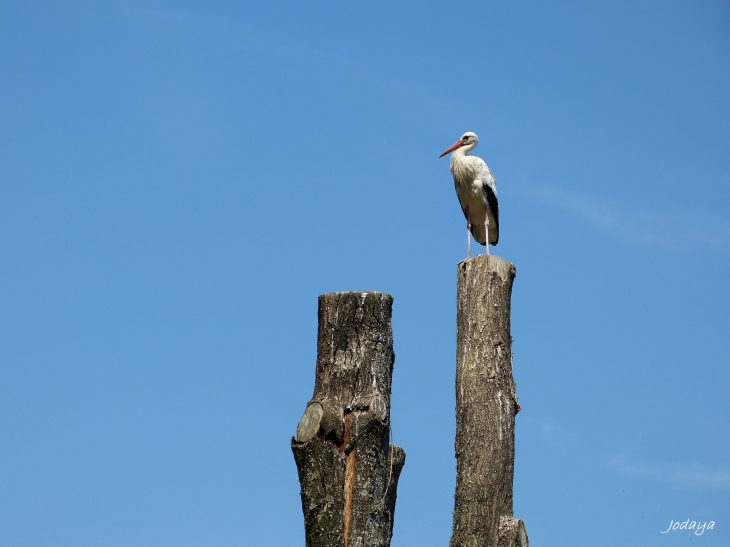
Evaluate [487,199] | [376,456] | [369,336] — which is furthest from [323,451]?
[487,199]

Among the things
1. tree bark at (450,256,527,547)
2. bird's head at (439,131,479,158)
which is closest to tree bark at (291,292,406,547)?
tree bark at (450,256,527,547)

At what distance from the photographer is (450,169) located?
1422cm

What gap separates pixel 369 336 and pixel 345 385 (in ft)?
1.35

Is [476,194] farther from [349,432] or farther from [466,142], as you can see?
[349,432]

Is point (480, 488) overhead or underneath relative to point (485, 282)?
underneath

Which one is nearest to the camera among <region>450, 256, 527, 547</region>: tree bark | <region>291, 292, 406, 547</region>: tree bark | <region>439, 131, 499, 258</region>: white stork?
<region>291, 292, 406, 547</region>: tree bark

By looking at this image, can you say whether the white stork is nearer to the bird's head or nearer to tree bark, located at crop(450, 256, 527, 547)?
the bird's head

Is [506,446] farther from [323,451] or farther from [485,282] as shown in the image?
[323,451]

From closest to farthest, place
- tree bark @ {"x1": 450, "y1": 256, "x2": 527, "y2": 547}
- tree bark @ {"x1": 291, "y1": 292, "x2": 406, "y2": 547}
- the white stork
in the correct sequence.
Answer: tree bark @ {"x1": 291, "y1": 292, "x2": 406, "y2": 547}, tree bark @ {"x1": 450, "y1": 256, "x2": 527, "y2": 547}, the white stork

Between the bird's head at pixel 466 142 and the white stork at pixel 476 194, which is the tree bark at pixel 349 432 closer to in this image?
the white stork at pixel 476 194

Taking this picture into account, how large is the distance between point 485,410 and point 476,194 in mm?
5679

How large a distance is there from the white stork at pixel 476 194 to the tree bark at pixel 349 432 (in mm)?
6766

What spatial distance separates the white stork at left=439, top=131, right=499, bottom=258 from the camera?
13.8m

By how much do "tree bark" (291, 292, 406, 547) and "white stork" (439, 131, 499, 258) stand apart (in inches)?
266
